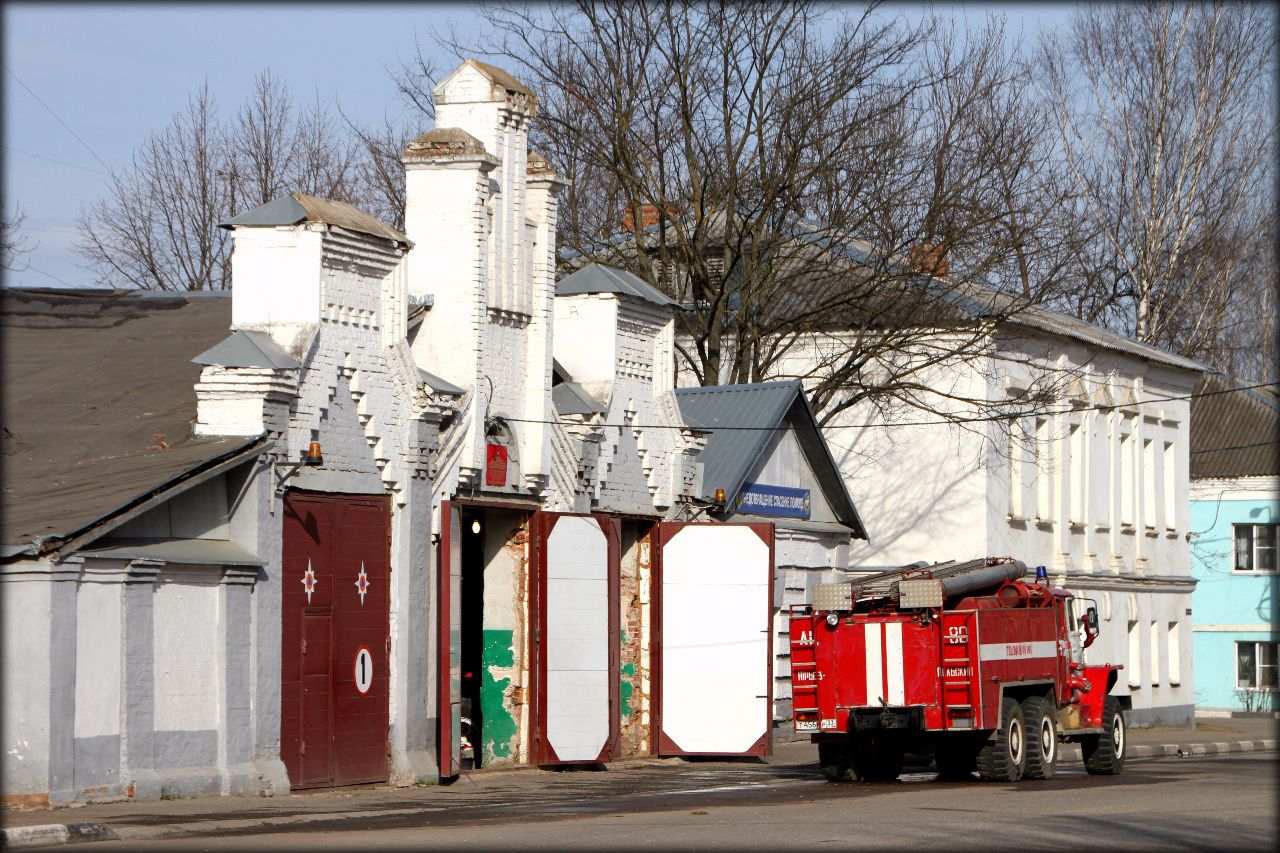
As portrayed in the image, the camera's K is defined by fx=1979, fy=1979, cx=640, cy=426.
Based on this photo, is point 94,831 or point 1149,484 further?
point 1149,484

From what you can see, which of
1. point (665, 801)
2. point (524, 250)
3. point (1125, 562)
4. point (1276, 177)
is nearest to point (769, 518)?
point (524, 250)

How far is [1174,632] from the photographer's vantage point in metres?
46.9

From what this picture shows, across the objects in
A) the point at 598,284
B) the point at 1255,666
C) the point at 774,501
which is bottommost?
the point at 1255,666

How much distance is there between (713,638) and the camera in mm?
27078

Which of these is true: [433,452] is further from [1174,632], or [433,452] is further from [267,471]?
[1174,632]

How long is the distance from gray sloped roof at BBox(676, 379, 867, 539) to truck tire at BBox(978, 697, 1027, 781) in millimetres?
6476

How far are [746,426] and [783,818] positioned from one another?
13.2 m

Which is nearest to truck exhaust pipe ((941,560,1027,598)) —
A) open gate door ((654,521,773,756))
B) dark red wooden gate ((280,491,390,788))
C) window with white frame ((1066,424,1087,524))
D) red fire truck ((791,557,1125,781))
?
red fire truck ((791,557,1125,781))

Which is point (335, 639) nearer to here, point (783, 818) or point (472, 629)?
point (472, 629)

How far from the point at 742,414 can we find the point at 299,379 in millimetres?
11421

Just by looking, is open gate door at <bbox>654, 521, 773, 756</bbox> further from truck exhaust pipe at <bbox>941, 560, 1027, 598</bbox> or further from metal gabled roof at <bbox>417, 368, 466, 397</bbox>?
metal gabled roof at <bbox>417, 368, 466, 397</bbox>

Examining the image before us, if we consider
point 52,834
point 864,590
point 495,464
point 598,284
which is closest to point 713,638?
point 864,590

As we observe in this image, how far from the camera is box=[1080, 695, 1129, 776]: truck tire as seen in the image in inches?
987

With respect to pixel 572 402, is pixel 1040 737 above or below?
below
